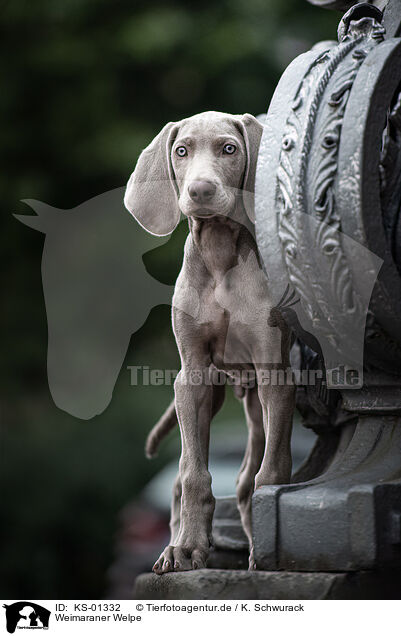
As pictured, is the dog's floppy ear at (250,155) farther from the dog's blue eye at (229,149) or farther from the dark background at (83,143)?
the dark background at (83,143)

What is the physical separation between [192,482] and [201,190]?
2.16 feet

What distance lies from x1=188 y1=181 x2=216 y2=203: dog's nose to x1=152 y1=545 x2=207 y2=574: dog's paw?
77 centimetres

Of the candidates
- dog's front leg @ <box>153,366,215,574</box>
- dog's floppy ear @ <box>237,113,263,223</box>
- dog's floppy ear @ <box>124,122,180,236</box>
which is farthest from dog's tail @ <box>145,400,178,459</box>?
dog's floppy ear @ <box>237,113,263,223</box>

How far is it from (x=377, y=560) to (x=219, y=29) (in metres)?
5.57

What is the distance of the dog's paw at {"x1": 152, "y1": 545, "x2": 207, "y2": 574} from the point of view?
211cm

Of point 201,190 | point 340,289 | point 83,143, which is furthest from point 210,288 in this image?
point 83,143

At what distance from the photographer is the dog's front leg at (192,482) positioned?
2125 mm

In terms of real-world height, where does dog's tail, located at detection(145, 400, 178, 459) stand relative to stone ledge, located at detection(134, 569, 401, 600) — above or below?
above

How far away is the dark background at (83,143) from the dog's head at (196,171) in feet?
14.3

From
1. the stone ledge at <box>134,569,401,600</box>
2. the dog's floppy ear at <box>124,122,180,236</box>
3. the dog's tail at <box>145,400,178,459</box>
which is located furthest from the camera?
the dog's tail at <box>145,400,178,459</box>

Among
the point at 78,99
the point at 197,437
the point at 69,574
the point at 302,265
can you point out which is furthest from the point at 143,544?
the point at 302,265
